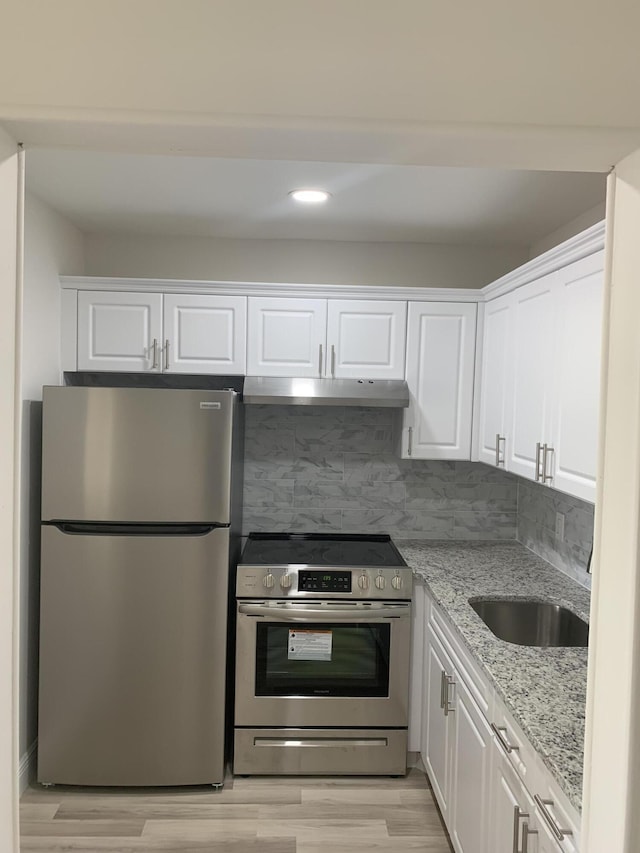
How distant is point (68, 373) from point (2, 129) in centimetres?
248

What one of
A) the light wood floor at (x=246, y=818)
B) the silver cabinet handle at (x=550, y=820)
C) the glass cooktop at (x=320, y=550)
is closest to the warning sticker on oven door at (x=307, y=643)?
the glass cooktop at (x=320, y=550)

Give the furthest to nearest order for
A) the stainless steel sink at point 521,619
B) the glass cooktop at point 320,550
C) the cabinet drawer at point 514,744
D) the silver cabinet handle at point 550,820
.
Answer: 1. the glass cooktop at point 320,550
2. the stainless steel sink at point 521,619
3. the cabinet drawer at point 514,744
4. the silver cabinet handle at point 550,820

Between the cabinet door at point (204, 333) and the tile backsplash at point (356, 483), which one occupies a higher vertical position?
the cabinet door at point (204, 333)

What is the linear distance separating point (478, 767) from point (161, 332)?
2.21 m

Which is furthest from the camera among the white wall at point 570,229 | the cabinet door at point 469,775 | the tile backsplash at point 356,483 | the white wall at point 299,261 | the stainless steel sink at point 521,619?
the tile backsplash at point 356,483

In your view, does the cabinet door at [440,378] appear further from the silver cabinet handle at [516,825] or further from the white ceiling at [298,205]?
the silver cabinet handle at [516,825]

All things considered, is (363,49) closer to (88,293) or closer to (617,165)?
(617,165)

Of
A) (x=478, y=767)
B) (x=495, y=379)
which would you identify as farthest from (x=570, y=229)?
(x=478, y=767)

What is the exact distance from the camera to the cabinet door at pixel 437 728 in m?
2.39

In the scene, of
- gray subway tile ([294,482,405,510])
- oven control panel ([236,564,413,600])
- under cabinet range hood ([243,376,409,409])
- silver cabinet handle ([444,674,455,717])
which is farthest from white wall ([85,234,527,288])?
silver cabinet handle ([444,674,455,717])

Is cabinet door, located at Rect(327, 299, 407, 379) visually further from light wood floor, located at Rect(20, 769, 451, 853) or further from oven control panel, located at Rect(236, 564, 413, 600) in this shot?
light wood floor, located at Rect(20, 769, 451, 853)

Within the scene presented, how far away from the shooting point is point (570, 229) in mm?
2920

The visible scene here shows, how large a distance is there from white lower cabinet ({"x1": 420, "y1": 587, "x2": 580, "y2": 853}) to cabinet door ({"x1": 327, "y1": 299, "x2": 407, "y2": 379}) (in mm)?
1058

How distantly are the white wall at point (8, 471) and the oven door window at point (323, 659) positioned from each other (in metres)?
1.97
